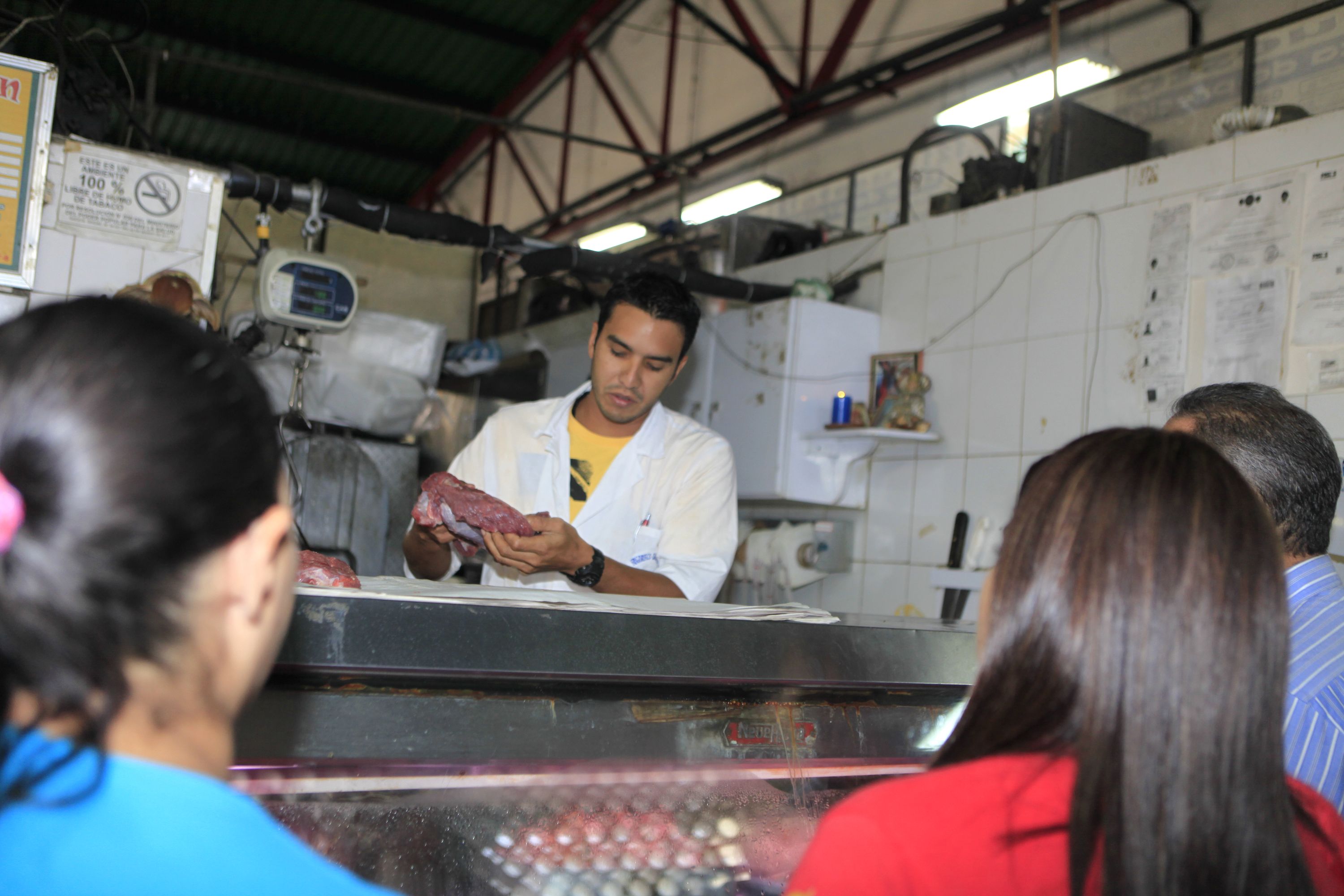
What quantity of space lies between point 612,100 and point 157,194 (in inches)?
228

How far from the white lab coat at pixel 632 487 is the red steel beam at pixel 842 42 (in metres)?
3.82

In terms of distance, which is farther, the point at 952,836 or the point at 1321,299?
the point at 1321,299

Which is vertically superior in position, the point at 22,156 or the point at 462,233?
the point at 462,233

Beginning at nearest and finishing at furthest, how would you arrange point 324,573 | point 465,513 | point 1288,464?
1. point 324,573
2. point 1288,464
3. point 465,513

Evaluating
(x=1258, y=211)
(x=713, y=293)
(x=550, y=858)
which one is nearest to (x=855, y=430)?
(x=713, y=293)

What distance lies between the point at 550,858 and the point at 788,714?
1.39ft

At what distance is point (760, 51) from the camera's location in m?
6.62

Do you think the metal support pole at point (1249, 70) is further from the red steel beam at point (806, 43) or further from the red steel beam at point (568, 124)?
the red steel beam at point (568, 124)

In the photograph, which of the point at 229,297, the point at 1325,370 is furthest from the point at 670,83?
the point at 1325,370

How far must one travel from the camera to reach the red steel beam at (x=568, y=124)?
9.15 metres

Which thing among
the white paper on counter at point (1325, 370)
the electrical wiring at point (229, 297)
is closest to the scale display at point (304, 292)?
the electrical wiring at point (229, 297)

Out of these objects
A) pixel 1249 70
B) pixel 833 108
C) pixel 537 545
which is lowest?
pixel 537 545

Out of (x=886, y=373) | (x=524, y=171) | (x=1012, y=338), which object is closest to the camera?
(x=1012, y=338)

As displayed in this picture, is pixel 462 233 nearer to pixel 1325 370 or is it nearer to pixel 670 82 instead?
pixel 1325 370
